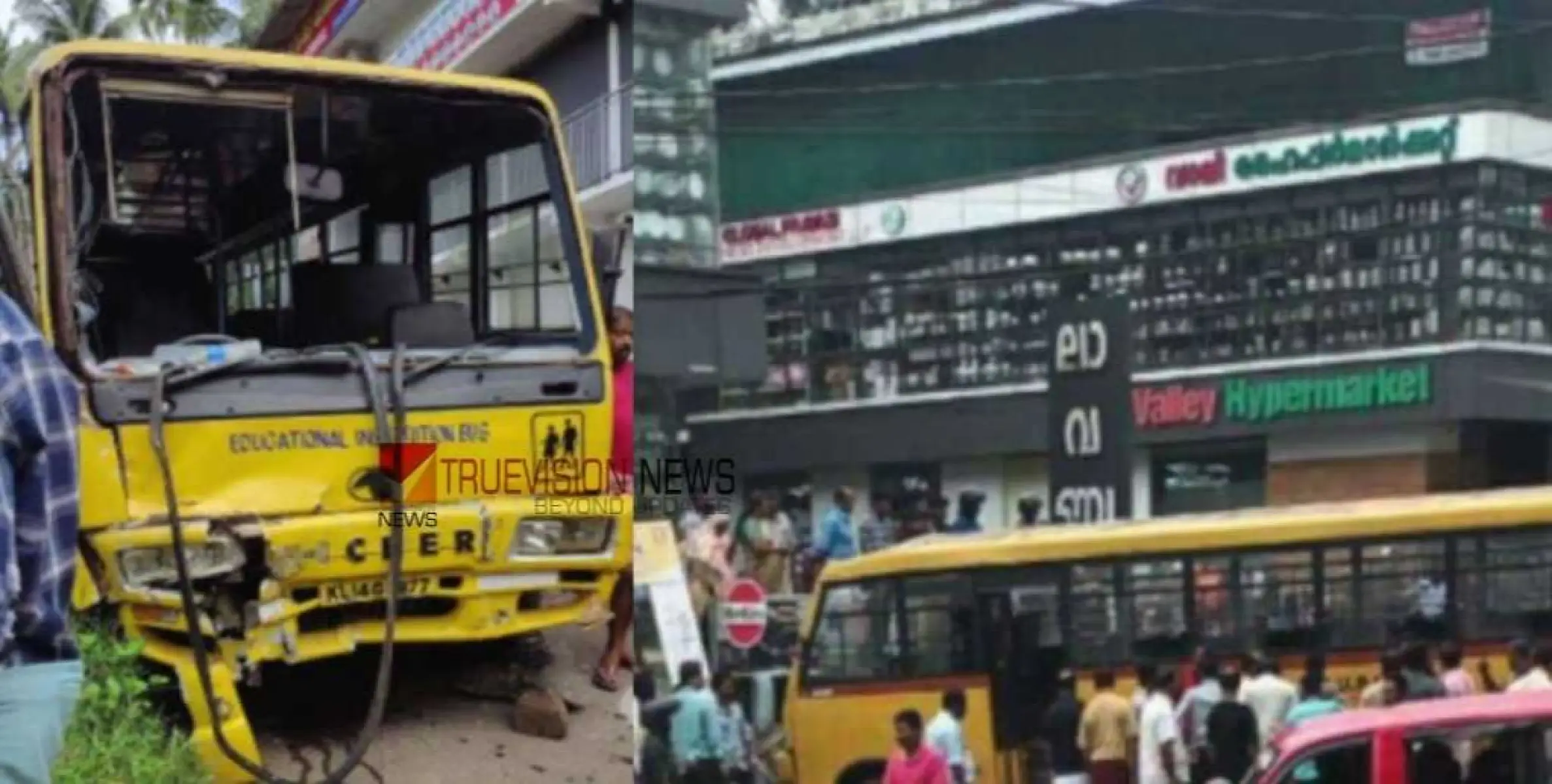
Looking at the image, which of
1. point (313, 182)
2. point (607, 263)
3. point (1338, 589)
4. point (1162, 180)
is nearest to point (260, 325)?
point (313, 182)

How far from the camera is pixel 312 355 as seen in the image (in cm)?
261

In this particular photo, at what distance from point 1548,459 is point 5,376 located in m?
1.61

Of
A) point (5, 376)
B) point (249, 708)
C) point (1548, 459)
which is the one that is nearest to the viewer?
point (5, 376)

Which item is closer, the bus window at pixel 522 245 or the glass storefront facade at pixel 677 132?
the glass storefront facade at pixel 677 132

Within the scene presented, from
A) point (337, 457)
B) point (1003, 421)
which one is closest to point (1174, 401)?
point (1003, 421)

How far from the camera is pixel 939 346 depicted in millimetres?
2250

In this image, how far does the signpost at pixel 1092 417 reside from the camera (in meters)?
2.19

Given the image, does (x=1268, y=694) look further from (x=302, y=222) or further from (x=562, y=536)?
(x=302, y=222)

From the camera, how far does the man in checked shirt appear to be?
5.79ft

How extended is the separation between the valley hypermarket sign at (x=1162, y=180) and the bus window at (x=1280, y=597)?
41 centimetres

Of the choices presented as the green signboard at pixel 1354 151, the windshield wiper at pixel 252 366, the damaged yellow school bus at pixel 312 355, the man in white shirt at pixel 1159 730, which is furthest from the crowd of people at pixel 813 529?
the windshield wiper at pixel 252 366

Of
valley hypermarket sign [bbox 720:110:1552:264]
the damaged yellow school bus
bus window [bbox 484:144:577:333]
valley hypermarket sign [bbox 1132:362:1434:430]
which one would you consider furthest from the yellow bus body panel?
bus window [bbox 484:144:577:333]

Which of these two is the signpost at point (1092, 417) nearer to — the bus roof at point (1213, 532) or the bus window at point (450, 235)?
the bus roof at point (1213, 532)

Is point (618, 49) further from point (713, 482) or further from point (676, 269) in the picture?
point (713, 482)
